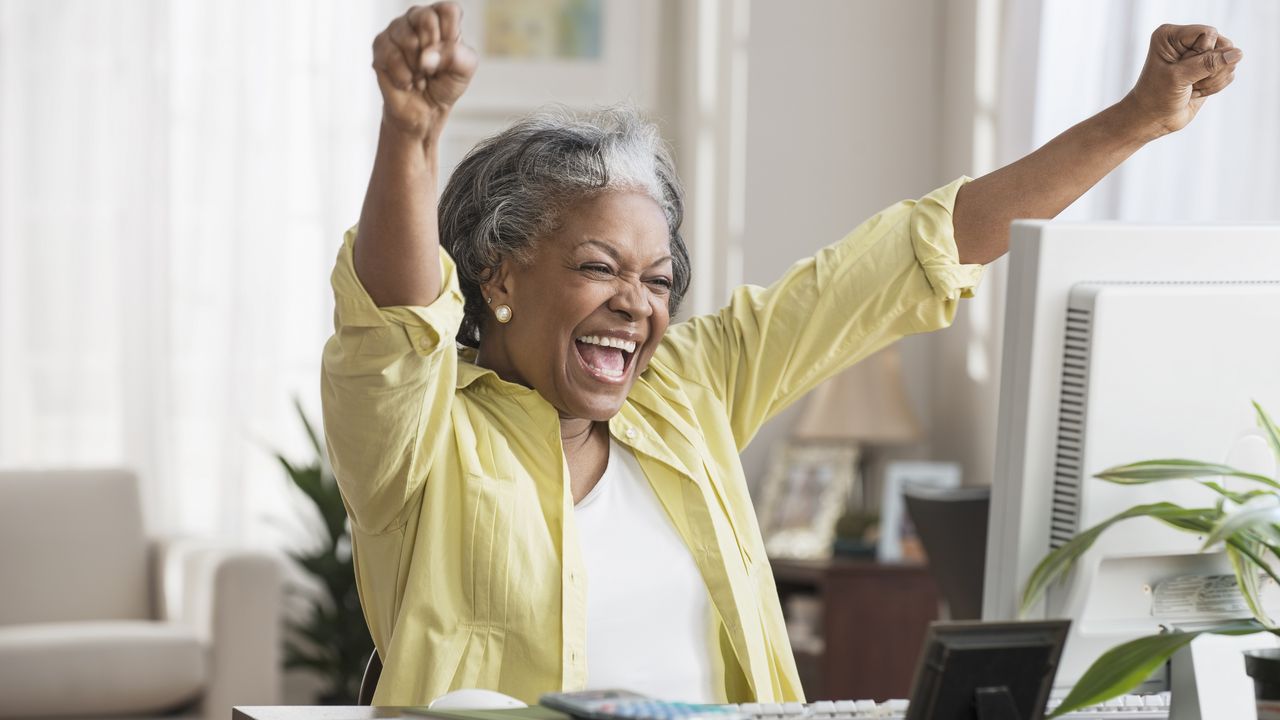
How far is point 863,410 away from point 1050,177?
2727 millimetres

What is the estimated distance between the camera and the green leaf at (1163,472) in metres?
1.17

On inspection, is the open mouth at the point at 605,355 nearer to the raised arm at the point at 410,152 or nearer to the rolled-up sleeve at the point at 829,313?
the rolled-up sleeve at the point at 829,313

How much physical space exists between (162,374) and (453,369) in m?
3.78

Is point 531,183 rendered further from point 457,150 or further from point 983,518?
point 457,150

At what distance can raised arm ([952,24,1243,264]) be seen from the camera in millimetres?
1616

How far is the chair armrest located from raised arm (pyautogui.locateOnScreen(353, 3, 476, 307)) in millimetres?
3055

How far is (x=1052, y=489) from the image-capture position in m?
1.22

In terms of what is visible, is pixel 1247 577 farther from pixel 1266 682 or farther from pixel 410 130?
pixel 410 130

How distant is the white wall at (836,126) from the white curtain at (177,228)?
4.37 ft

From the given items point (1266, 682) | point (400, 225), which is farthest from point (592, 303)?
point (1266, 682)

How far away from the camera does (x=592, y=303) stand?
5.39 feet

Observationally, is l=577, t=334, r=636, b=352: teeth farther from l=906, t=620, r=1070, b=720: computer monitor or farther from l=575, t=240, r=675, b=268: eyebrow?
l=906, t=620, r=1070, b=720: computer monitor

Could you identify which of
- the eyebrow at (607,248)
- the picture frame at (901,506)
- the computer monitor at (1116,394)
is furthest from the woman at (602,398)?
the picture frame at (901,506)

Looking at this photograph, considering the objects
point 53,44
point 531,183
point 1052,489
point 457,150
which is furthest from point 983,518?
point 53,44
